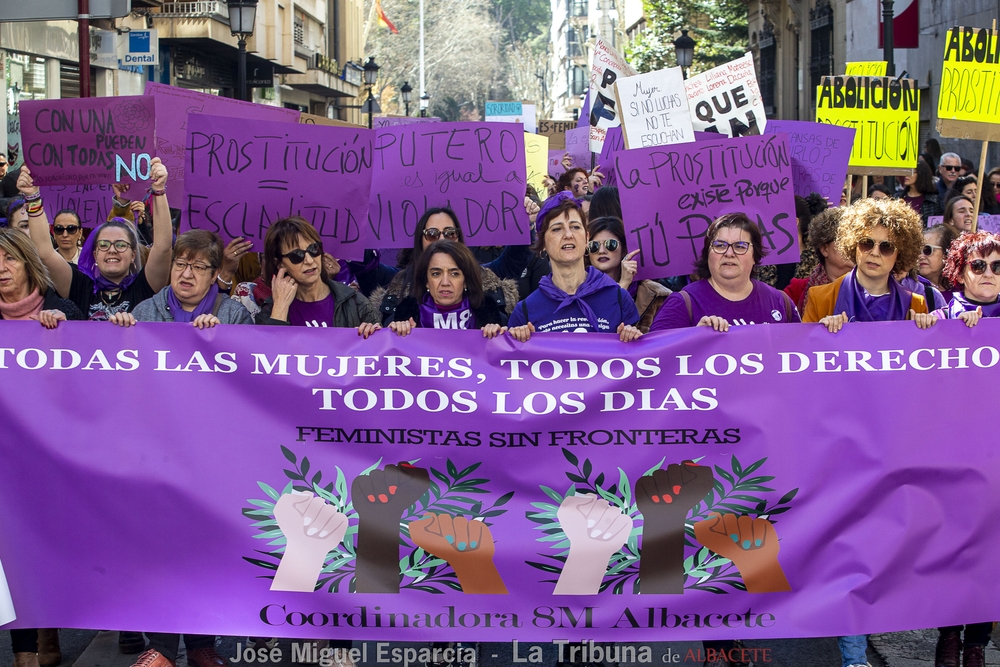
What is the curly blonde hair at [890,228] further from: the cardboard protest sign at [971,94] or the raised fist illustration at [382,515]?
the cardboard protest sign at [971,94]

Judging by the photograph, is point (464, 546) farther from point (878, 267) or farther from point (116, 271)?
point (116, 271)

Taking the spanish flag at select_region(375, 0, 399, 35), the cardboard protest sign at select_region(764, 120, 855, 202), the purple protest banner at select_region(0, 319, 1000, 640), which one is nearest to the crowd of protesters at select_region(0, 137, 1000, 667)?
Result: the purple protest banner at select_region(0, 319, 1000, 640)

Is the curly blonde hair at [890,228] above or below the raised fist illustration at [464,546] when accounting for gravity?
above

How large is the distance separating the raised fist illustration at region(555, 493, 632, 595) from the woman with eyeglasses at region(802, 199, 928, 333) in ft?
3.81

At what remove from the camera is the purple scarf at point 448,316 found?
4.67 metres

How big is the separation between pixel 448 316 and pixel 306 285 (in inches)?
23.8

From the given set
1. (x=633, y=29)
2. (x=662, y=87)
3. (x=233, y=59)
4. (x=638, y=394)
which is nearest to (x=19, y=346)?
(x=638, y=394)

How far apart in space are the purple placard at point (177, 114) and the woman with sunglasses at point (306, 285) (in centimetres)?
224

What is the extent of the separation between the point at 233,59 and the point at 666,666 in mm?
27054

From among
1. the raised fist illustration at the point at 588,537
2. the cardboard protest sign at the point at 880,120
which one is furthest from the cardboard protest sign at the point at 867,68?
the raised fist illustration at the point at 588,537

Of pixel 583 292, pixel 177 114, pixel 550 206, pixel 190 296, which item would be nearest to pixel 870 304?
pixel 583 292

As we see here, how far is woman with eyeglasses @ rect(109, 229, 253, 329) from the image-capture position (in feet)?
14.9

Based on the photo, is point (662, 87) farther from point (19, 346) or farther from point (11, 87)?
point (11, 87)

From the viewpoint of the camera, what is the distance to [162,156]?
6887 millimetres
